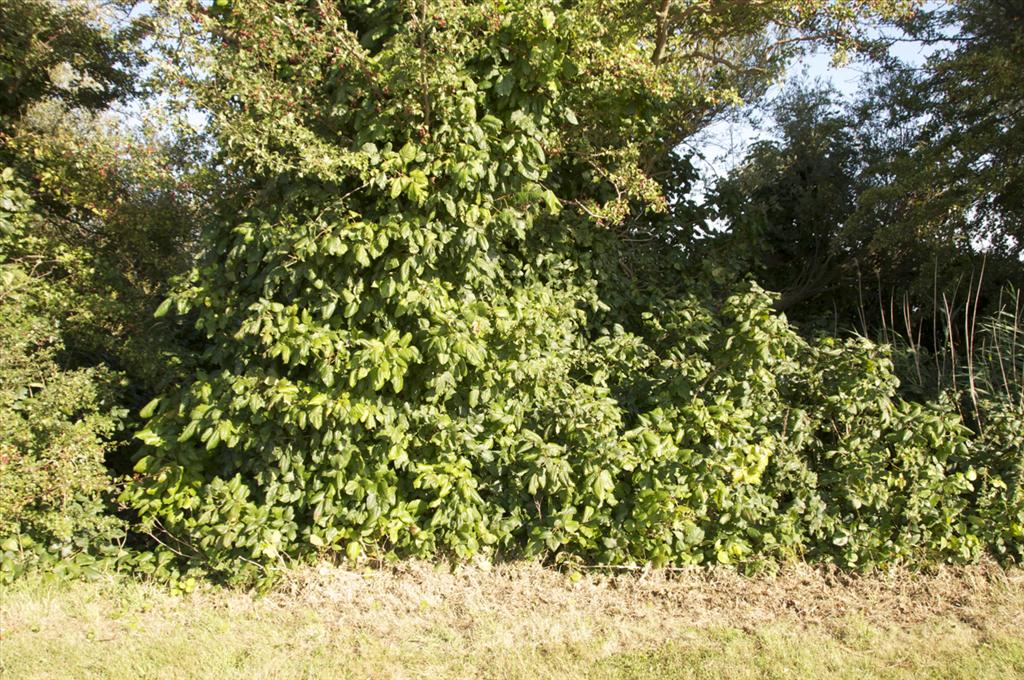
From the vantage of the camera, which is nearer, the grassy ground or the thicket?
the grassy ground

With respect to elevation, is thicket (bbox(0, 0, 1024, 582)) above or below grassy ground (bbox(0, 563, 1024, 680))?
above

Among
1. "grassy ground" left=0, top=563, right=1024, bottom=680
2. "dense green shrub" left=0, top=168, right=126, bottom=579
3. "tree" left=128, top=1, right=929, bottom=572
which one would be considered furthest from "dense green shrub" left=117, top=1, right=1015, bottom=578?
"dense green shrub" left=0, top=168, right=126, bottom=579

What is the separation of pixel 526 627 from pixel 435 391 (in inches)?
52.1

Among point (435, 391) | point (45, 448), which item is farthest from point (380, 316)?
point (45, 448)

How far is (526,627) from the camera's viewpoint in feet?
13.9

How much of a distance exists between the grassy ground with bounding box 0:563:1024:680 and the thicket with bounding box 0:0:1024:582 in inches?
7.6

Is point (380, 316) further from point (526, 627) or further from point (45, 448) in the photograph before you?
point (45, 448)

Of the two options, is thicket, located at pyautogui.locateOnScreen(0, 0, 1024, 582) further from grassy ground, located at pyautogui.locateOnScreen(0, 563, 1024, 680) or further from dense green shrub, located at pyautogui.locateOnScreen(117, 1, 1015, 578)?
grassy ground, located at pyautogui.locateOnScreen(0, 563, 1024, 680)

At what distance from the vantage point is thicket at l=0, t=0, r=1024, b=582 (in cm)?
448

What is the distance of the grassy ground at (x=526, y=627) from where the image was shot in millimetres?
3830

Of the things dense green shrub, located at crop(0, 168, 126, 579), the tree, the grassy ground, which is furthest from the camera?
dense green shrub, located at crop(0, 168, 126, 579)

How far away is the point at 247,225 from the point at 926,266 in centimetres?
551

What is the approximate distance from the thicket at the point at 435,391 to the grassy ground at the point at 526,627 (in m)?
0.19

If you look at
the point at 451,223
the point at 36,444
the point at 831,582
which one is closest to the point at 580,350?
the point at 451,223
